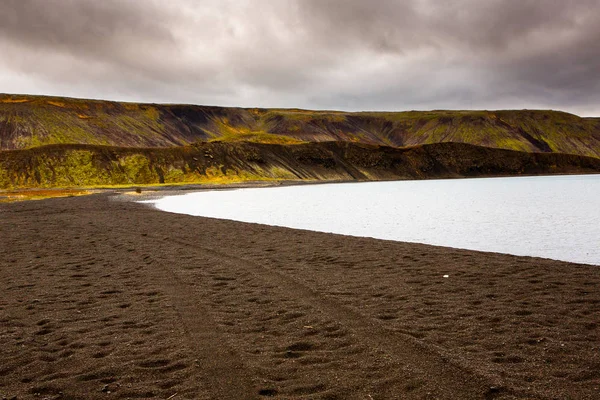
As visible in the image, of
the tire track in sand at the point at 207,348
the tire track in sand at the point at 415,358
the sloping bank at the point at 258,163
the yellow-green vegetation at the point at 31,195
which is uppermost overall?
the sloping bank at the point at 258,163

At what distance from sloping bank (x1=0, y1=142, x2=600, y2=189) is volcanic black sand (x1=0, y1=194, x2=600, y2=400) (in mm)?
97199

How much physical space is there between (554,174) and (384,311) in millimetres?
188823

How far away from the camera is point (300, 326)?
27.0ft

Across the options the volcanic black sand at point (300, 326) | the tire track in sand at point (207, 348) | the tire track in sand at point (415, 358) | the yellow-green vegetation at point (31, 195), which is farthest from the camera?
the yellow-green vegetation at point (31, 195)

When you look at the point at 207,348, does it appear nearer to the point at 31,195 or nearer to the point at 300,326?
the point at 300,326

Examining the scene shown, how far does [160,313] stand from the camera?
29.8 feet

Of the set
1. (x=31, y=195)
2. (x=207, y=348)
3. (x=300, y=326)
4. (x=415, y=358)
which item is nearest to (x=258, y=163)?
(x=31, y=195)

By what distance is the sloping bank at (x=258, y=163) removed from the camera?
103 metres

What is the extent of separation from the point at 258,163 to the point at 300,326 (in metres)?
119

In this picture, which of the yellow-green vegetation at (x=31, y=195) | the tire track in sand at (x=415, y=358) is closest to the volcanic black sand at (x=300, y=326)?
the tire track in sand at (x=415, y=358)

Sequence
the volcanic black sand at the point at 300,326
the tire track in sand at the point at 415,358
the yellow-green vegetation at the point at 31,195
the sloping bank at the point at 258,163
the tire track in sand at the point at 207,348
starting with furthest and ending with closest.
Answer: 1. the sloping bank at the point at 258,163
2. the yellow-green vegetation at the point at 31,195
3. the volcanic black sand at the point at 300,326
4. the tire track in sand at the point at 207,348
5. the tire track in sand at the point at 415,358

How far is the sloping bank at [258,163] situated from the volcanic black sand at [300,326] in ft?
319

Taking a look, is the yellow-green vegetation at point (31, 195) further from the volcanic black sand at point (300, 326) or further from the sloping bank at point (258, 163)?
the volcanic black sand at point (300, 326)

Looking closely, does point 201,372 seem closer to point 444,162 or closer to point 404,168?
point 404,168
